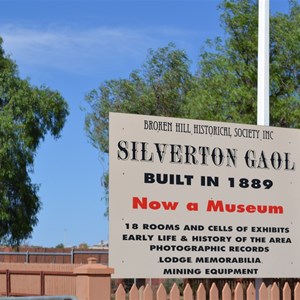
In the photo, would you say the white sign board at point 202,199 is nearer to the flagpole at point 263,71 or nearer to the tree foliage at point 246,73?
the flagpole at point 263,71

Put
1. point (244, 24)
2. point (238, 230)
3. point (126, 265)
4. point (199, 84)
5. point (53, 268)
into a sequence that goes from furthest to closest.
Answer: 1. point (53, 268)
2. point (199, 84)
3. point (244, 24)
4. point (238, 230)
5. point (126, 265)

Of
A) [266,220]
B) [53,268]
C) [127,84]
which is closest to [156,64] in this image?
[127,84]

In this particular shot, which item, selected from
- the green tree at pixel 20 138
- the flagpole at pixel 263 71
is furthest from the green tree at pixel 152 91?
the flagpole at pixel 263 71

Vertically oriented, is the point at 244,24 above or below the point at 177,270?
above

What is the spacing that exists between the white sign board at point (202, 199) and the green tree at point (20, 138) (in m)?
32.1

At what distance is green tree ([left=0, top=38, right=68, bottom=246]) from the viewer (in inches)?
1761

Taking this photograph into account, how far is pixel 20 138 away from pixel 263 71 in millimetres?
32414

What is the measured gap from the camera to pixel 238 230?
1247 centimetres

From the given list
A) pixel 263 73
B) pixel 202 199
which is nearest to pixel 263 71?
pixel 263 73

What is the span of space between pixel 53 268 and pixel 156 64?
10860 mm

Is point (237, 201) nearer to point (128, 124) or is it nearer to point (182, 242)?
point (182, 242)

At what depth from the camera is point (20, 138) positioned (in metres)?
45.2

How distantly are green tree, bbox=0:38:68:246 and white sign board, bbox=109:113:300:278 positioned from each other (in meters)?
32.1

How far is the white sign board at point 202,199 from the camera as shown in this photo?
11.8 metres
